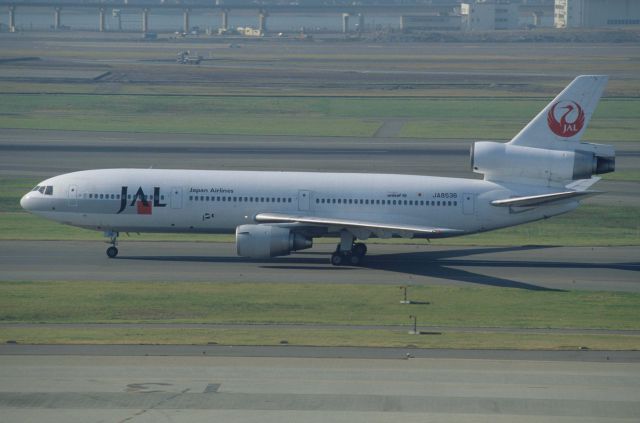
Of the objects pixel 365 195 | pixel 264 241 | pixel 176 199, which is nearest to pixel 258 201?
pixel 264 241

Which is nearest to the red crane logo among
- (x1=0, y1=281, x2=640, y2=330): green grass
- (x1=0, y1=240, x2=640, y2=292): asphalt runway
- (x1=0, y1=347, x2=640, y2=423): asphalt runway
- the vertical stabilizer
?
the vertical stabilizer

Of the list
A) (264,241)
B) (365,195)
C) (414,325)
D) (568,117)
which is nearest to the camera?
(414,325)

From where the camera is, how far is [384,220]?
53969 mm

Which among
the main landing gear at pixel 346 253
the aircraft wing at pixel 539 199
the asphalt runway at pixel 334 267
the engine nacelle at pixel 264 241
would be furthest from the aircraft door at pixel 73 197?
the aircraft wing at pixel 539 199

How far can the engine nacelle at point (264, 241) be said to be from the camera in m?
51.4

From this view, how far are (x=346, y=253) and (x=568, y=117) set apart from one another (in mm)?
13477

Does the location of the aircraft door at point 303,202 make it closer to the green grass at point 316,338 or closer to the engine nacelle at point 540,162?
the engine nacelle at point 540,162

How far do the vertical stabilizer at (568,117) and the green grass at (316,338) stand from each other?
17657 mm

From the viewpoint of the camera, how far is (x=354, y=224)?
51.9 metres

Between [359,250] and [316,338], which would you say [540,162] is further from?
[316,338]

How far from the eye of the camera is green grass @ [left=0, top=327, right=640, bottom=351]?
36188 millimetres

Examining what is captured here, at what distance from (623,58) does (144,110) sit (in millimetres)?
107028

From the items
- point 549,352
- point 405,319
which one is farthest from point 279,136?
point 549,352

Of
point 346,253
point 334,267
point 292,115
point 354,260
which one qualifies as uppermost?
point 292,115
